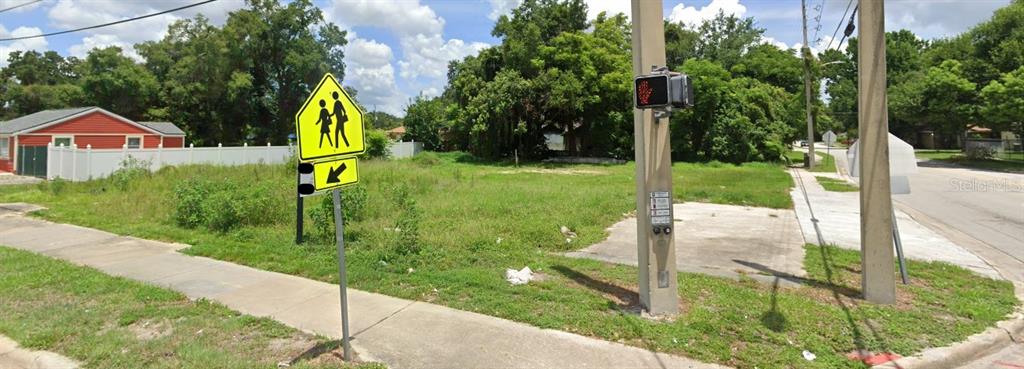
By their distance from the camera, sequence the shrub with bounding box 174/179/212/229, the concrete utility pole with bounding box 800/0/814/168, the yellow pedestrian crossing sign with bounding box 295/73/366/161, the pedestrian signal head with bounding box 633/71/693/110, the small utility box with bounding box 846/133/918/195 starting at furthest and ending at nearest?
the concrete utility pole with bounding box 800/0/814/168 < the shrub with bounding box 174/179/212/229 < the small utility box with bounding box 846/133/918/195 < the pedestrian signal head with bounding box 633/71/693/110 < the yellow pedestrian crossing sign with bounding box 295/73/366/161

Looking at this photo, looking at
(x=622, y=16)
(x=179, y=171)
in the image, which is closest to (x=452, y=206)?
(x=179, y=171)

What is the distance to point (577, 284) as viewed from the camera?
6359 millimetres

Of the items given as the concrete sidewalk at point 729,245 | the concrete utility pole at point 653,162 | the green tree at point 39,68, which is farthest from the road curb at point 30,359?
the green tree at point 39,68

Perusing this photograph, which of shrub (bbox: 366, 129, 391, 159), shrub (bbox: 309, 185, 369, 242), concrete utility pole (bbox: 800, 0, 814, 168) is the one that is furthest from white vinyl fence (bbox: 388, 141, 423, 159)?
shrub (bbox: 309, 185, 369, 242)

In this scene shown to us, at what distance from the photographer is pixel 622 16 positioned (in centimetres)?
4103

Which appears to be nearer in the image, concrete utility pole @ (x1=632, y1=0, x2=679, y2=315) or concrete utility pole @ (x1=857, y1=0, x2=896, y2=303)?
concrete utility pole @ (x1=632, y1=0, x2=679, y2=315)

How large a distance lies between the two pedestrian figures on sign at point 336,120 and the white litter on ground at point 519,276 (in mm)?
2993

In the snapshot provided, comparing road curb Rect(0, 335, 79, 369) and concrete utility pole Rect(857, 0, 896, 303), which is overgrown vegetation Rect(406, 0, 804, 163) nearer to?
concrete utility pole Rect(857, 0, 896, 303)

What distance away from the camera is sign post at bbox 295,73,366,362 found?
3.87 m

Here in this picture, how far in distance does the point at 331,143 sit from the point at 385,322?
6.44 ft

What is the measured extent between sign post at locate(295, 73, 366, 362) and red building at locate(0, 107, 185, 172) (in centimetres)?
3111

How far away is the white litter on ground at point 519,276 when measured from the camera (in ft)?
20.9

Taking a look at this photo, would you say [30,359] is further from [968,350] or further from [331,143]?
[968,350]

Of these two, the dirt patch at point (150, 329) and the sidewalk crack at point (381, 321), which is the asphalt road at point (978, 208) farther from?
the dirt patch at point (150, 329)
